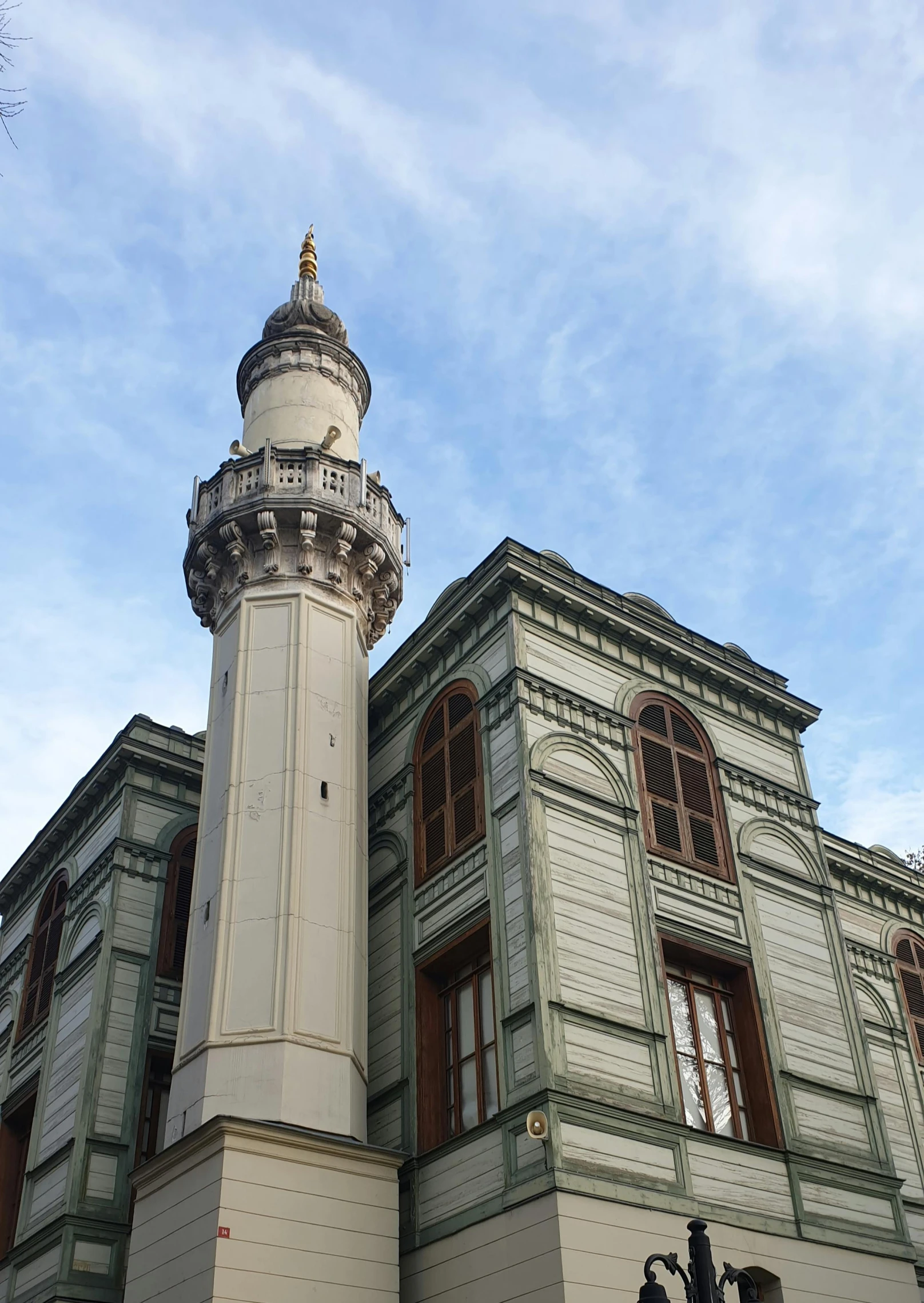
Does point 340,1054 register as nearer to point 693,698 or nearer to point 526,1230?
point 526,1230

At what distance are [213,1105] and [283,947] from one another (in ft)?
8.21

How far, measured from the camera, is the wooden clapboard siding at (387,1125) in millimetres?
20219

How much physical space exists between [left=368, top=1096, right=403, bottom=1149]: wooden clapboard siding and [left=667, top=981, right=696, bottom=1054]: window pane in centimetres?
431

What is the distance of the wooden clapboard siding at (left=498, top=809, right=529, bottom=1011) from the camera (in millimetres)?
18594

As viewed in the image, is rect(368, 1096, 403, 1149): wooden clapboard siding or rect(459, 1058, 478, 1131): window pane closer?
rect(459, 1058, 478, 1131): window pane

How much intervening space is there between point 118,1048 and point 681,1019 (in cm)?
1029

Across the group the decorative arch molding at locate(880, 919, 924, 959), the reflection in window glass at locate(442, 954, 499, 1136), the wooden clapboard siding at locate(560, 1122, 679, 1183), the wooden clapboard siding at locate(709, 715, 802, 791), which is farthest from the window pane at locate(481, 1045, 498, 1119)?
the decorative arch molding at locate(880, 919, 924, 959)

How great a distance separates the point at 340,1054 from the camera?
20.0m

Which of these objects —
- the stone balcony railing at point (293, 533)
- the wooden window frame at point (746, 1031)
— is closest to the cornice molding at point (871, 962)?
the wooden window frame at point (746, 1031)

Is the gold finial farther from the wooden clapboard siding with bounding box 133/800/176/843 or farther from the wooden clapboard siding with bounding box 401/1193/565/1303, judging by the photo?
the wooden clapboard siding with bounding box 401/1193/565/1303

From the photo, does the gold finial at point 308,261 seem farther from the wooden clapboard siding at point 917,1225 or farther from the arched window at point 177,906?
the wooden clapboard siding at point 917,1225

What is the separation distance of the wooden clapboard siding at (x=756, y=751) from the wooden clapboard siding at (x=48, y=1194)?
1346cm

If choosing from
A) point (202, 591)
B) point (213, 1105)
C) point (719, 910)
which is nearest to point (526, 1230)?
point (213, 1105)

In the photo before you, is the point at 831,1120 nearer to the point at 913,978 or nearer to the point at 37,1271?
the point at 913,978
